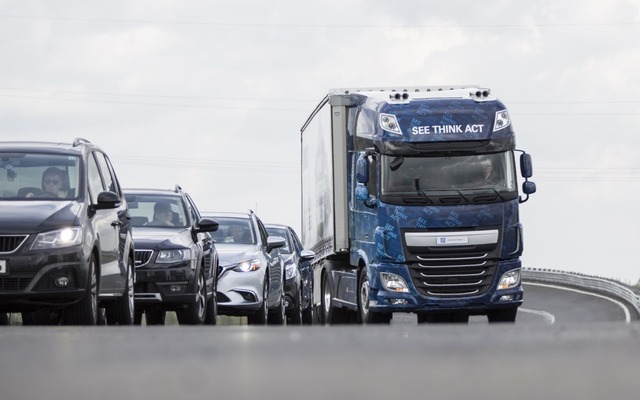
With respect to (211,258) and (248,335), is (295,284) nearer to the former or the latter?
(211,258)

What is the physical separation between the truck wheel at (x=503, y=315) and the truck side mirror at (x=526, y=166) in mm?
2029

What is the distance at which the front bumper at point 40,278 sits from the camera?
1321 cm

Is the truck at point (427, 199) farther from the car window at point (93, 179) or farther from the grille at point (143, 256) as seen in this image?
the car window at point (93, 179)

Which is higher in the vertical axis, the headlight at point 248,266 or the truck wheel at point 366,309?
the headlight at point 248,266

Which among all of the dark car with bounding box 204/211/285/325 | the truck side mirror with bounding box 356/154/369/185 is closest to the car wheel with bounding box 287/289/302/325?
the dark car with bounding box 204/211/285/325

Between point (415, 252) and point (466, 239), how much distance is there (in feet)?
2.35

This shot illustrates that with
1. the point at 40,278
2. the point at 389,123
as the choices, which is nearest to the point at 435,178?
the point at 389,123

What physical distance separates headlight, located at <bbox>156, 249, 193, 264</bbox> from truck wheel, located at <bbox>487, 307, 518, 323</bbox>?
5.57 meters

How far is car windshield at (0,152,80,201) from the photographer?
14.2 metres

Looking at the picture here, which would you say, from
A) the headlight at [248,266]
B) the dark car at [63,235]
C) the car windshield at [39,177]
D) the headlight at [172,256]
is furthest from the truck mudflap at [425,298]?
the car windshield at [39,177]

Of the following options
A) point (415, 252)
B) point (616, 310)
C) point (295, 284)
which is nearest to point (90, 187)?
point (415, 252)

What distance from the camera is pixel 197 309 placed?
61.5ft

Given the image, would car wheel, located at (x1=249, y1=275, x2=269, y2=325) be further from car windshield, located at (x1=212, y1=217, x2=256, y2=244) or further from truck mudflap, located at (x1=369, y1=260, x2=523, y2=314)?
truck mudflap, located at (x1=369, y1=260, x2=523, y2=314)

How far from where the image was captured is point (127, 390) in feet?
19.6
